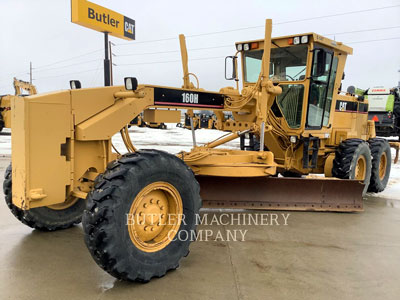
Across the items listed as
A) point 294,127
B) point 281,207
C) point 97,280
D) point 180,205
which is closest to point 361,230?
point 281,207


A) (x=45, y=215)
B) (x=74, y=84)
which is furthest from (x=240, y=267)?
(x=74, y=84)

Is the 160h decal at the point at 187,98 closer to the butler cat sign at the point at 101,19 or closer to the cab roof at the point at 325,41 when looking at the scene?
the cab roof at the point at 325,41

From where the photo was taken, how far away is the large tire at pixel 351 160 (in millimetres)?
6137

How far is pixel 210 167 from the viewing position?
184 inches

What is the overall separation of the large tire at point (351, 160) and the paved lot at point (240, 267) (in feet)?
4.37

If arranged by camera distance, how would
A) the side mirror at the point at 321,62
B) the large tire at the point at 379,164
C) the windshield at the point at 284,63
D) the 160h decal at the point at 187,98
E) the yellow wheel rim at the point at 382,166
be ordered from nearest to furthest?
the 160h decal at the point at 187,98 → the side mirror at the point at 321,62 → the windshield at the point at 284,63 → the large tire at the point at 379,164 → the yellow wheel rim at the point at 382,166

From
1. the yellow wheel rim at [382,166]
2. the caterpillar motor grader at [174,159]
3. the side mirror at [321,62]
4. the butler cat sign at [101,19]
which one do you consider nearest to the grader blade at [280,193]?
the caterpillar motor grader at [174,159]

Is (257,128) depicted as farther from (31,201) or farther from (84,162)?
(31,201)

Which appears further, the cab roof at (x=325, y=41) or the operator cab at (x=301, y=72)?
the operator cab at (x=301, y=72)

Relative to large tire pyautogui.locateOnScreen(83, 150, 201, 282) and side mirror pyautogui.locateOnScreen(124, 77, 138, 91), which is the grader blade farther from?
side mirror pyautogui.locateOnScreen(124, 77, 138, 91)

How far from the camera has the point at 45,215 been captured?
14.2ft

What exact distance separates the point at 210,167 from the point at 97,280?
2.00m

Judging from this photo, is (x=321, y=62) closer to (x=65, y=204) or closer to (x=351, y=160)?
(x=351, y=160)

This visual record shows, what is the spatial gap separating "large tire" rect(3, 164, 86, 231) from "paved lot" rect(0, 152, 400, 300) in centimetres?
10
